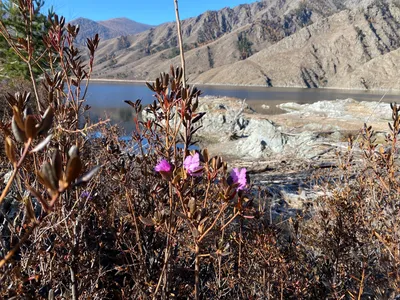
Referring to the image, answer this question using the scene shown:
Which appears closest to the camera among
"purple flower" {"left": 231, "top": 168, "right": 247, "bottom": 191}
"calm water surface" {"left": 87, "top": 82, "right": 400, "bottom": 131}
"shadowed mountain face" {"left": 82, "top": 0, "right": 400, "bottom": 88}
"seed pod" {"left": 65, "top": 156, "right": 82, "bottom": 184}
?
"seed pod" {"left": 65, "top": 156, "right": 82, "bottom": 184}

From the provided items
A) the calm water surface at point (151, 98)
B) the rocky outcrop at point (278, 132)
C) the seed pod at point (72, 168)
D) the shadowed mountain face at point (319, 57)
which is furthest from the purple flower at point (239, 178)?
the shadowed mountain face at point (319, 57)

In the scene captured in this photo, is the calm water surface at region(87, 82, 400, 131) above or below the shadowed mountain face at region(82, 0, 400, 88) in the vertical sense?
below

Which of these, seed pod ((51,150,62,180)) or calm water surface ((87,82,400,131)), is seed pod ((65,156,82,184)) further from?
calm water surface ((87,82,400,131))

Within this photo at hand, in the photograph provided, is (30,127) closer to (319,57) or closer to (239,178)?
(239,178)

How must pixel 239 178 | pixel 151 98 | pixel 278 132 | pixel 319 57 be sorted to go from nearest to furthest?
pixel 239 178 < pixel 278 132 < pixel 151 98 < pixel 319 57

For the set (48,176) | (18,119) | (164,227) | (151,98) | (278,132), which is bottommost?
(278,132)

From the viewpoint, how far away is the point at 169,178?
1.15 m

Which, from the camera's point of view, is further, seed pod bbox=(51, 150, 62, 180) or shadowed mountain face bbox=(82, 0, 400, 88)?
shadowed mountain face bbox=(82, 0, 400, 88)

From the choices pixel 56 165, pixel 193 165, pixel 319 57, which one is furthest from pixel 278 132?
pixel 319 57

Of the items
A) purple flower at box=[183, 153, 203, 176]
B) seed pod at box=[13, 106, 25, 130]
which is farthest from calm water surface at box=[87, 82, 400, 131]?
seed pod at box=[13, 106, 25, 130]

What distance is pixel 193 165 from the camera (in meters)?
1.19

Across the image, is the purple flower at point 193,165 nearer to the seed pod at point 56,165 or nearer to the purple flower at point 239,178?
the purple flower at point 239,178

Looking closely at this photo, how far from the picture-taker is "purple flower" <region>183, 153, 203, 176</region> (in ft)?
3.84

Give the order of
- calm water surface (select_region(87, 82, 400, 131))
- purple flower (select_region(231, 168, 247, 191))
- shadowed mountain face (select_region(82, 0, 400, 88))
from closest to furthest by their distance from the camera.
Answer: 1. purple flower (select_region(231, 168, 247, 191))
2. calm water surface (select_region(87, 82, 400, 131))
3. shadowed mountain face (select_region(82, 0, 400, 88))
